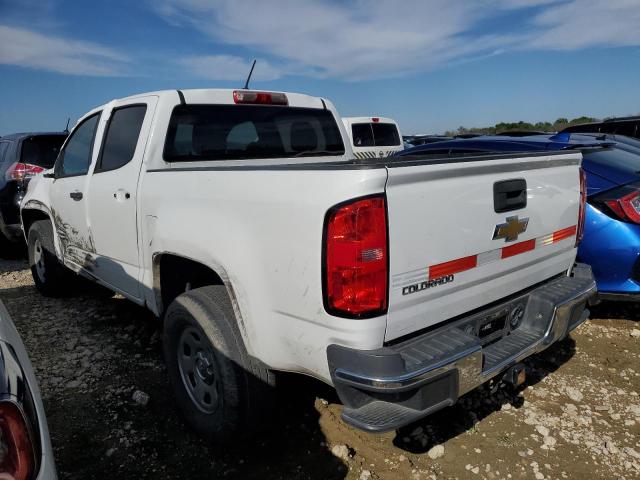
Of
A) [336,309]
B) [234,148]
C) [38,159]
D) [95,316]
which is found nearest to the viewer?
[336,309]

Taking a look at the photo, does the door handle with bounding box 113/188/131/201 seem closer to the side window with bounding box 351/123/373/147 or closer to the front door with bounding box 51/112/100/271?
the front door with bounding box 51/112/100/271

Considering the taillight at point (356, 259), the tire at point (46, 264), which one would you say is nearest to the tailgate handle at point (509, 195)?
the taillight at point (356, 259)

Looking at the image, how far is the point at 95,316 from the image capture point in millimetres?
4512

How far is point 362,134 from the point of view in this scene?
35.7 feet

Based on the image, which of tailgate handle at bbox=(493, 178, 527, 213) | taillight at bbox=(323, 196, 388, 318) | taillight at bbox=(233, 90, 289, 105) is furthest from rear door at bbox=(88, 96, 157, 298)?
tailgate handle at bbox=(493, 178, 527, 213)

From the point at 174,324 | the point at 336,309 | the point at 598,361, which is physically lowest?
the point at 598,361

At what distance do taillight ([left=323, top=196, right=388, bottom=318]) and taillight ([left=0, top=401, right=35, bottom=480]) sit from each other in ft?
3.37

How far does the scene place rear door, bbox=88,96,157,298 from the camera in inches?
119

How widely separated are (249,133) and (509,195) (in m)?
1.96

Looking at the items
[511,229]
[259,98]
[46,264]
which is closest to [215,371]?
[511,229]

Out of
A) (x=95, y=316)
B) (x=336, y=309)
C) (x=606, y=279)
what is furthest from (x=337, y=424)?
(x=95, y=316)

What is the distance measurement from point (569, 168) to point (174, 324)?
7.85ft

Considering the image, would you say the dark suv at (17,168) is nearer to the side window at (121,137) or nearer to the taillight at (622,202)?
the side window at (121,137)

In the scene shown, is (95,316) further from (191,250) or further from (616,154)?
(616,154)
